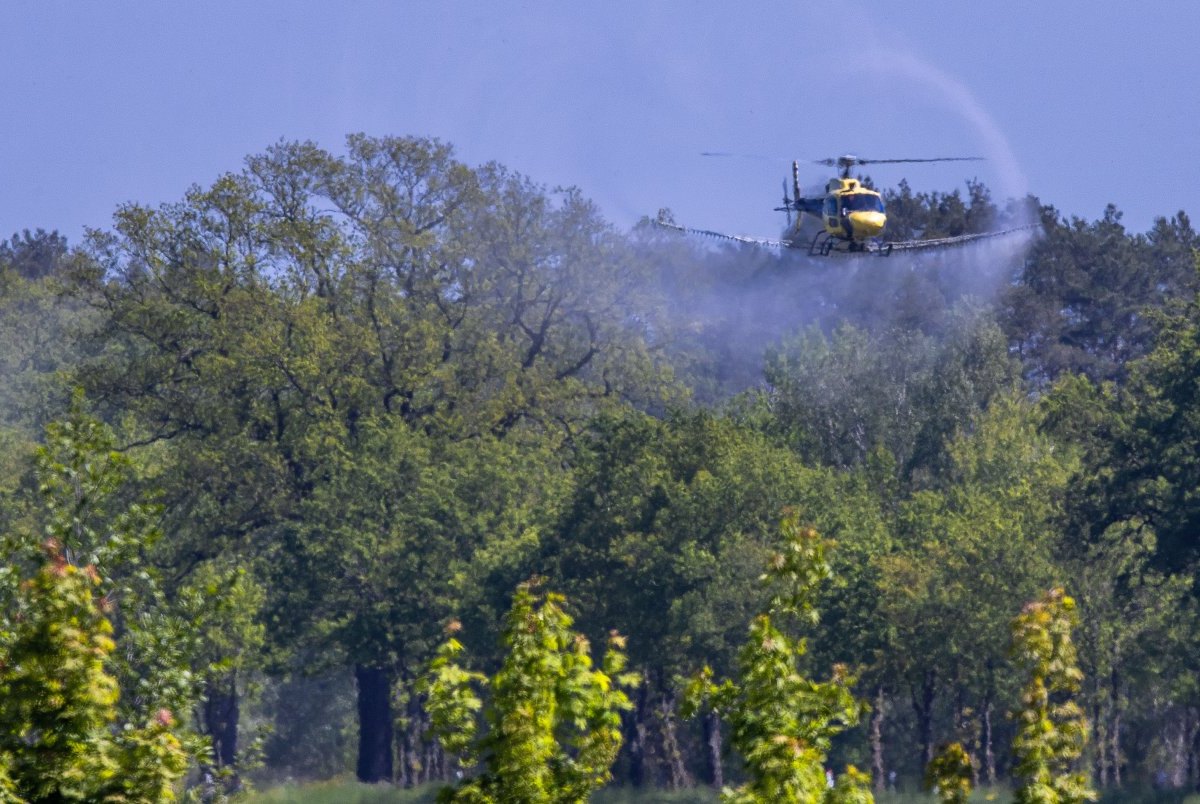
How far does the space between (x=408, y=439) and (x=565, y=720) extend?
2119 inches

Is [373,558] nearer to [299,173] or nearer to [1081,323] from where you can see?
[299,173]

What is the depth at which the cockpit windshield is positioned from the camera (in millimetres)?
45125

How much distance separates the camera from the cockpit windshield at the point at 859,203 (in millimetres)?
45125

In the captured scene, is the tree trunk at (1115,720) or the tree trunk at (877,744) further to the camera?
the tree trunk at (1115,720)

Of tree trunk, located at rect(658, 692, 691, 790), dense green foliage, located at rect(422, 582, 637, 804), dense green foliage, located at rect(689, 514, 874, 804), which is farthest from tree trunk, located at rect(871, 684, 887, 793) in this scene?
dense green foliage, located at rect(689, 514, 874, 804)

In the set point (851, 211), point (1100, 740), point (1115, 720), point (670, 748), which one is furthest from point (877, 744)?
point (851, 211)

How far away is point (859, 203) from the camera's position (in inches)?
1781

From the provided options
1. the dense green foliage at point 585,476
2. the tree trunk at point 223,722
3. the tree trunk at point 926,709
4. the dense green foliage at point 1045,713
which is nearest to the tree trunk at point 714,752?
the dense green foliage at point 585,476

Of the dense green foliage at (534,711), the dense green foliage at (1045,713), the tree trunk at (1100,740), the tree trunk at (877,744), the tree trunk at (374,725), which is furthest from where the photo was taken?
the tree trunk at (374,725)

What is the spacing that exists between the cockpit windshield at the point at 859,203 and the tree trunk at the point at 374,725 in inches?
1178

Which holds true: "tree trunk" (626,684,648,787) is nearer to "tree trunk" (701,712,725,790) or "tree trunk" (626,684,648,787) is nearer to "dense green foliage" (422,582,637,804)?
"tree trunk" (701,712,725,790)

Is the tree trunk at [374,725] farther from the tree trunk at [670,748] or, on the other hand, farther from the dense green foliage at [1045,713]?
the dense green foliage at [1045,713]

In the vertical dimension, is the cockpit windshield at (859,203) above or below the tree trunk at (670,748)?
above

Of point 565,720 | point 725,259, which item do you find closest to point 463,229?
point 725,259
